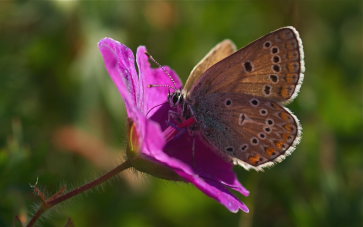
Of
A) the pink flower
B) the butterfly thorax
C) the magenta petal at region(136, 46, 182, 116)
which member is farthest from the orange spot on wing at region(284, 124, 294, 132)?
the magenta petal at region(136, 46, 182, 116)

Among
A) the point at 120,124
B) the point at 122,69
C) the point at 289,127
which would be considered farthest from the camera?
the point at 120,124

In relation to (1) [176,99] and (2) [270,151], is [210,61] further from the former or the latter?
(2) [270,151]

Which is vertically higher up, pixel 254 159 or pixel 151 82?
pixel 151 82

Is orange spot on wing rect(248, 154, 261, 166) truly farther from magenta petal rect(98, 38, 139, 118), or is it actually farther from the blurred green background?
the blurred green background

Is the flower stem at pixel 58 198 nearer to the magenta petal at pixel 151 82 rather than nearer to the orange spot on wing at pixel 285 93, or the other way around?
the magenta petal at pixel 151 82

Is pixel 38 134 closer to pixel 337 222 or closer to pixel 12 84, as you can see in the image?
pixel 12 84

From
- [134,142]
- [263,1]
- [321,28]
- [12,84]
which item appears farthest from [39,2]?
[321,28]

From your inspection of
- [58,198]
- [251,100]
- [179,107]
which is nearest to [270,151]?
[251,100]
